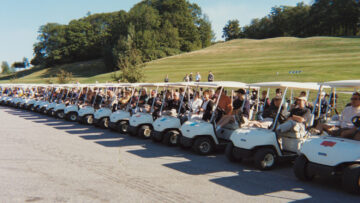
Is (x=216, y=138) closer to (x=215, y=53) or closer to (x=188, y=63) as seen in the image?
(x=188, y=63)

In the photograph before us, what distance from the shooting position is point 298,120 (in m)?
6.98

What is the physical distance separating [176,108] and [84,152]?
3625 millimetres

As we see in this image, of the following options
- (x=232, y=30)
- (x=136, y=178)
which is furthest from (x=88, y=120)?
(x=232, y=30)

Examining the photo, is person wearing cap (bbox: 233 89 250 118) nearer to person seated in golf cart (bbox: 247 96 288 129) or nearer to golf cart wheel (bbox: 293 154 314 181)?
person seated in golf cart (bbox: 247 96 288 129)

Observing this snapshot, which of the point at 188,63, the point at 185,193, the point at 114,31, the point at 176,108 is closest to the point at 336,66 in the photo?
the point at 188,63

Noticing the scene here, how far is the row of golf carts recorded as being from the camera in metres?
5.40

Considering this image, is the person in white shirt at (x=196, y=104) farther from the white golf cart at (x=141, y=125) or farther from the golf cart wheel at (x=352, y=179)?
the golf cart wheel at (x=352, y=179)

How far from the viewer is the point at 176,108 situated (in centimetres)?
1064

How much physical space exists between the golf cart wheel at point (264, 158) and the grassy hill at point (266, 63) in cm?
2468

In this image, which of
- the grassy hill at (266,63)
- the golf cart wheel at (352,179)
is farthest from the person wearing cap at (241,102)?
the grassy hill at (266,63)

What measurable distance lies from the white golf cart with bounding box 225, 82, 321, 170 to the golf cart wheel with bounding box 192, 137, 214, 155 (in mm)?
923

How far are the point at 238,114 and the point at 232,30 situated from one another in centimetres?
10979

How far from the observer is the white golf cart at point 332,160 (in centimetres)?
504

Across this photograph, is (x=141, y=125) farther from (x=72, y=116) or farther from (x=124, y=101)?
(x=72, y=116)
